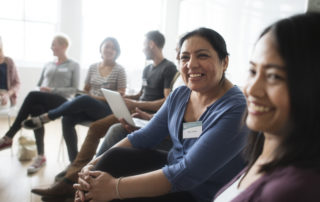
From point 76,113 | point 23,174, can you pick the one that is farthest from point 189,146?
point 23,174

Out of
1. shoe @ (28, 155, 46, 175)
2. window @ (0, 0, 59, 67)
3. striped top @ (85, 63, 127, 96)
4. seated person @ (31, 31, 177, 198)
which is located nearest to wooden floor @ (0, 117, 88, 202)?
shoe @ (28, 155, 46, 175)

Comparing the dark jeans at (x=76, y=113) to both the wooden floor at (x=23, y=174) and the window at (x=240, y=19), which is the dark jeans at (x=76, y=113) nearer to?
the wooden floor at (x=23, y=174)

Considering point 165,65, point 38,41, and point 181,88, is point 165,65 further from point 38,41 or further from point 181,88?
point 38,41

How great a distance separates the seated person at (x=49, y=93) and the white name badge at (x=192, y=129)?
1.77 m

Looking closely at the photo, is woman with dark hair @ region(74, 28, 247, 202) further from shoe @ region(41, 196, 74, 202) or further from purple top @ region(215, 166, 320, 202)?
shoe @ region(41, 196, 74, 202)

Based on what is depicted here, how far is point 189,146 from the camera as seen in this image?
1112mm

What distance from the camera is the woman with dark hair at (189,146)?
0.97 metres

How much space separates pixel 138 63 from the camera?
5172 mm

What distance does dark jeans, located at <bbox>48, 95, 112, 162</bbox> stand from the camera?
7.39 ft

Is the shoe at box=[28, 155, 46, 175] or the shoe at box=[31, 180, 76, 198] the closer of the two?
the shoe at box=[31, 180, 76, 198]

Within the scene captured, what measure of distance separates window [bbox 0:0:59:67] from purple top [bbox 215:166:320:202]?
475cm

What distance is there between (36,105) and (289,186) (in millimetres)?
2494

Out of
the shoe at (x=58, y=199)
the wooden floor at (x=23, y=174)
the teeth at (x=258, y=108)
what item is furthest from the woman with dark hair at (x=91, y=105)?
the teeth at (x=258, y=108)

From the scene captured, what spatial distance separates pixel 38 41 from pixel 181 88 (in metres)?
4.07
